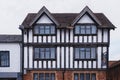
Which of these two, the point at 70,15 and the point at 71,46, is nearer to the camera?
the point at 71,46

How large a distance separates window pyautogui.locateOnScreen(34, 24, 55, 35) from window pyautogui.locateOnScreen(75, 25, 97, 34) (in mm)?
2436

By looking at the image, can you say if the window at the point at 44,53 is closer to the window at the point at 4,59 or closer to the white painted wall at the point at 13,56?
the white painted wall at the point at 13,56

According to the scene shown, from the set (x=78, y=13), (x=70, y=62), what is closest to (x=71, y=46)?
(x=70, y=62)

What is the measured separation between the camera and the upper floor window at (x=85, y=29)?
44000 mm

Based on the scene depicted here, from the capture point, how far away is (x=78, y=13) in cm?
4691

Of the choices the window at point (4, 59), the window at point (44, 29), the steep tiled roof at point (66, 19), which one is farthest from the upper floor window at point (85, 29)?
the window at point (4, 59)

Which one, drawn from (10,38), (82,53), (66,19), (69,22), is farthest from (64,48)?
(10,38)

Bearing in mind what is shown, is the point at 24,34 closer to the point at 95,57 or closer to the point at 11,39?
the point at 11,39

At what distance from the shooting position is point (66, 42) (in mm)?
44031

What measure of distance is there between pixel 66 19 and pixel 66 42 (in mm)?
3403

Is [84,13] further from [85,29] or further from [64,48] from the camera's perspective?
[64,48]

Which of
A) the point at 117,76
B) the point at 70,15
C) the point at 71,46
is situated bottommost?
the point at 117,76

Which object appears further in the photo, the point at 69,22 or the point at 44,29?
the point at 69,22

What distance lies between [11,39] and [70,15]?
6.95m
